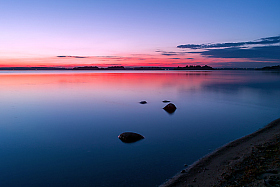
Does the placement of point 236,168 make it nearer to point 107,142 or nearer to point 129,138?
point 129,138

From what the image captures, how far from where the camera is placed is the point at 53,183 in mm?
6918

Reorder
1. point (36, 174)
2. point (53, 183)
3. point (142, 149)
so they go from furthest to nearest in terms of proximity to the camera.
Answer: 1. point (142, 149)
2. point (36, 174)
3. point (53, 183)

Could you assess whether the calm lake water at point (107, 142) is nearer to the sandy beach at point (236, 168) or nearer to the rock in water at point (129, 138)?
the rock in water at point (129, 138)

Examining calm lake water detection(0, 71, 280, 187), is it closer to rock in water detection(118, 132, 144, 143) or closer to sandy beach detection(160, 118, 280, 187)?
rock in water detection(118, 132, 144, 143)

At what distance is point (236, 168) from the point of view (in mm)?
6668

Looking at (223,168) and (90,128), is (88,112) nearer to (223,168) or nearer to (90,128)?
(90,128)

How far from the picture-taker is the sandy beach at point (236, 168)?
5.64 m

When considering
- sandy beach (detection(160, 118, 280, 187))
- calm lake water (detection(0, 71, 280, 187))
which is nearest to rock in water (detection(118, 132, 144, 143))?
calm lake water (detection(0, 71, 280, 187))

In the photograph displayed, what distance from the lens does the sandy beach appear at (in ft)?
18.5

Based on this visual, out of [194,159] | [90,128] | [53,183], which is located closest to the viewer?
[53,183]

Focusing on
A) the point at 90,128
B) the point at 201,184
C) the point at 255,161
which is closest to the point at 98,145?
the point at 90,128

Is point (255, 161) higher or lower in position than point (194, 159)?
higher

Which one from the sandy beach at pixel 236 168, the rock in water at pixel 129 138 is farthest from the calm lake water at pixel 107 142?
the sandy beach at pixel 236 168

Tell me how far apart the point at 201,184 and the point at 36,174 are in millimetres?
5986
